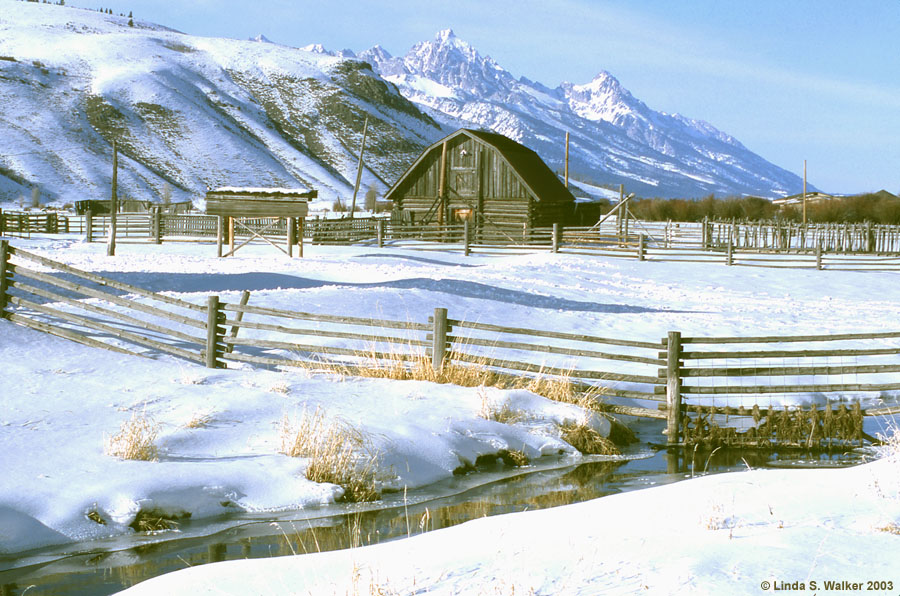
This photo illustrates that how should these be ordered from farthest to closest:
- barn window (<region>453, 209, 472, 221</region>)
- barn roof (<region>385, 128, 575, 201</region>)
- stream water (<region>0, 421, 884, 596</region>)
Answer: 1. barn window (<region>453, 209, 472, 221</region>)
2. barn roof (<region>385, 128, 575, 201</region>)
3. stream water (<region>0, 421, 884, 596</region>)

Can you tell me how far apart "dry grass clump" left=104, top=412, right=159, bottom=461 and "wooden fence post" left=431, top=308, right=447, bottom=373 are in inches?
181

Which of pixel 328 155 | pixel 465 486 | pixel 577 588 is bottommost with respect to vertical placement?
pixel 465 486

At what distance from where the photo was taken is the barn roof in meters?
45.5

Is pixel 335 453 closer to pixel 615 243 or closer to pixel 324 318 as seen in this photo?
pixel 324 318

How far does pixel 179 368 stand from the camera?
40.6 feet

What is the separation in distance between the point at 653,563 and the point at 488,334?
Result: 41.3ft

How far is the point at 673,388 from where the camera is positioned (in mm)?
11945

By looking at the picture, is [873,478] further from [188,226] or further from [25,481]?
[188,226]

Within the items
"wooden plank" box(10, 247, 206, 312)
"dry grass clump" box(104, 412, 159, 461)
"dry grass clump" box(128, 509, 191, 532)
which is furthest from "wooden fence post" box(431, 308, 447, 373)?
"dry grass clump" box(128, 509, 191, 532)

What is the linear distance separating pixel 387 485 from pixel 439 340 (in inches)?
156

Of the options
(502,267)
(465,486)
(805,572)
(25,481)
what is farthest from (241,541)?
(502,267)

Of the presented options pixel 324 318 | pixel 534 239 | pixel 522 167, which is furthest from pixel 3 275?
pixel 522 167

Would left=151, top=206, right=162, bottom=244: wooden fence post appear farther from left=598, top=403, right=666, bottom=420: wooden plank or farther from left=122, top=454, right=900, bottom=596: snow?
left=122, top=454, right=900, bottom=596: snow

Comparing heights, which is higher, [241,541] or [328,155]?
[328,155]
